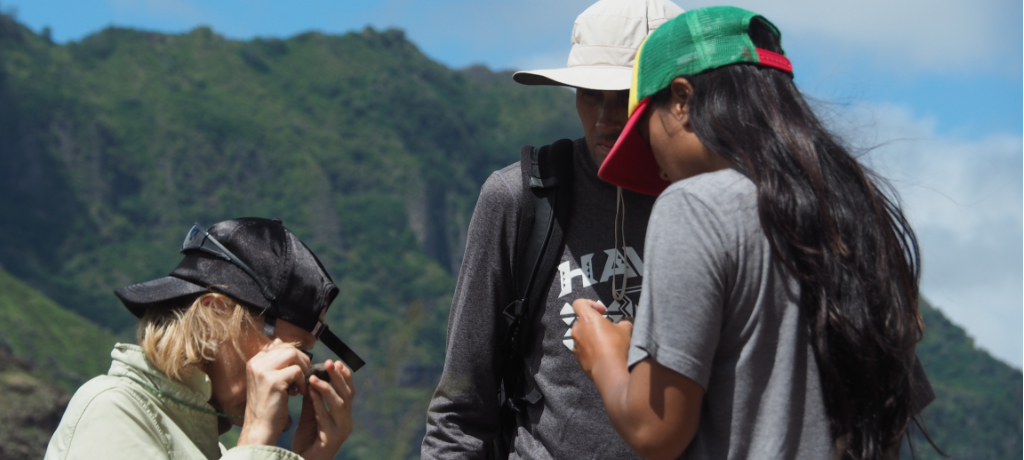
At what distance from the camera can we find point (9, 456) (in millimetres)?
22875

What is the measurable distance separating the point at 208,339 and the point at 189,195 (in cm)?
7818

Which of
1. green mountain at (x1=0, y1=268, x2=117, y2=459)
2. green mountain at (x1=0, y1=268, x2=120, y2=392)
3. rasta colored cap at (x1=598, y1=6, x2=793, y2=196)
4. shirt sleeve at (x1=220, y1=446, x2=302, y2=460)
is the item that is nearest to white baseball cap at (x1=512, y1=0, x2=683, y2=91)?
rasta colored cap at (x1=598, y1=6, x2=793, y2=196)

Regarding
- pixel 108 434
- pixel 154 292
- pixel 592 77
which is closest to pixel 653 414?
pixel 592 77

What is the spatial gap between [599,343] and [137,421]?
3.44 feet

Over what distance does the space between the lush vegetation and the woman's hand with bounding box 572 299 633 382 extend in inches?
2067

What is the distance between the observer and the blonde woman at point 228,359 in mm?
2266

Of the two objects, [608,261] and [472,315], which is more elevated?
[608,261]

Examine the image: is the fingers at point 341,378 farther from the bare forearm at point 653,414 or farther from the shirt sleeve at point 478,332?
the bare forearm at point 653,414

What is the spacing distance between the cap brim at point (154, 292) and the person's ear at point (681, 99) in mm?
1226

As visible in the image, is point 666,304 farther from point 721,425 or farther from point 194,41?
point 194,41

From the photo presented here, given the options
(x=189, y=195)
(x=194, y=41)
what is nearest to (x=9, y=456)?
(x=189, y=195)

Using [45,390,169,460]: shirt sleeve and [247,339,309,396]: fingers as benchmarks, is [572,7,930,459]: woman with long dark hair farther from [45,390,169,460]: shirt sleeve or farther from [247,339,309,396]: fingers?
[45,390,169,460]: shirt sleeve

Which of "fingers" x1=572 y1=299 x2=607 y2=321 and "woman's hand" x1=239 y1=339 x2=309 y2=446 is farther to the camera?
"woman's hand" x1=239 y1=339 x2=309 y2=446

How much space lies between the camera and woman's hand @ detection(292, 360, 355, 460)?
2452 mm
